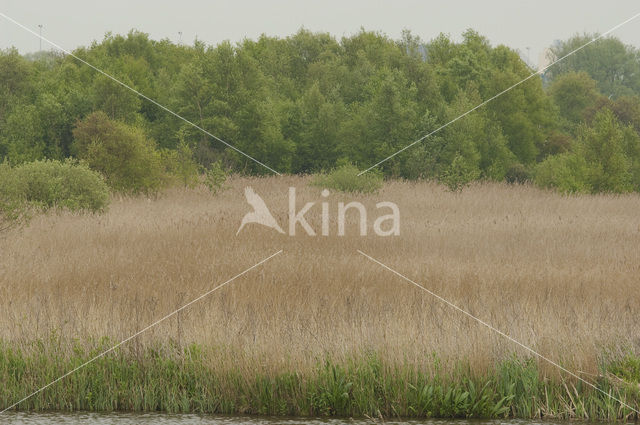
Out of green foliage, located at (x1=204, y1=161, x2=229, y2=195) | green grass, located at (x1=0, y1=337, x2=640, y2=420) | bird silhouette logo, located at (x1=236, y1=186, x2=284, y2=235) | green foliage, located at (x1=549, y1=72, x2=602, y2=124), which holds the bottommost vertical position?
Result: green grass, located at (x1=0, y1=337, x2=640, y2=420)

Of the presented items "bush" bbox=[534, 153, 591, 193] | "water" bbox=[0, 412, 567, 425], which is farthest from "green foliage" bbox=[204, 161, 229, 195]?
"water" bbox=[0, 412, 567, 425]

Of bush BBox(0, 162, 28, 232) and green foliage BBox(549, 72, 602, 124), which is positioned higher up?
green foliage BBox(549, 72, 602, 124)

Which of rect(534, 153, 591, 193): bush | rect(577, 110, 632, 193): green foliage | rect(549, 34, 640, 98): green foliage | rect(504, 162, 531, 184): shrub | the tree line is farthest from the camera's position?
rect(549, 34, 640, 98): green foliage

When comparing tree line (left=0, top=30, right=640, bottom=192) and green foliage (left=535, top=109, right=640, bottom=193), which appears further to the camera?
tree line (left=0, top=30, right=640, bottom=192)

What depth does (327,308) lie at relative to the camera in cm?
957

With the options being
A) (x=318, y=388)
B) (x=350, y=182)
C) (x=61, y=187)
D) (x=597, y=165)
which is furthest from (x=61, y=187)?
(x=597, y=165)

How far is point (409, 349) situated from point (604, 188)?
2497 cm

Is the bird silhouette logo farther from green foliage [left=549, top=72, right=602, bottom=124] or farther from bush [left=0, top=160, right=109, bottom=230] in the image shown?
green foliage [left=549, top=72, right=602, bottom=124]

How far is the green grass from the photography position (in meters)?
7.30

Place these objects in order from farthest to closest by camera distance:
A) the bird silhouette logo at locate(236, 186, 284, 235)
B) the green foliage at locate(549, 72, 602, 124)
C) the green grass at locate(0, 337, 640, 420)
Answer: the green foliage at locate(549, 72, 602, 124)
the bird silhouette logo at locate(236, 186, 284, 235)
the green grass at locate(0, 337, 640, 420)

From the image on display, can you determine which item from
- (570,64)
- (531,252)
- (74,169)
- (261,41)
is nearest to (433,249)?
(531,252)

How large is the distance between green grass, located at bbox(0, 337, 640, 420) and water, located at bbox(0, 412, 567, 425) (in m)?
0.13

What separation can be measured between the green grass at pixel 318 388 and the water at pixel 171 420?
0.43 feet

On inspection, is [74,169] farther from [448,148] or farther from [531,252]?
[448,148]
